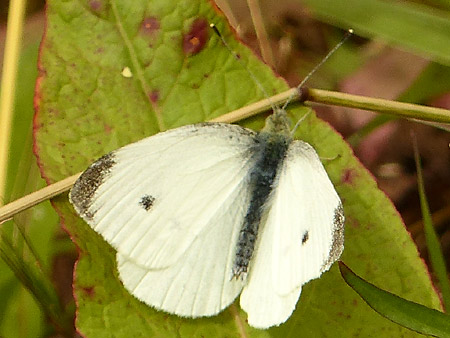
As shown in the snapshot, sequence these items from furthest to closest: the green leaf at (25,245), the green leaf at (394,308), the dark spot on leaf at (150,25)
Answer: the green leaf at (25,245) < the dark spot on leaf at (150,25) < the green leaf at (394,308)

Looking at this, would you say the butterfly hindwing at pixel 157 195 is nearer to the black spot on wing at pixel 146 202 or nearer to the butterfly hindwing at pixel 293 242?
the black spot on wing at pixel 146 202

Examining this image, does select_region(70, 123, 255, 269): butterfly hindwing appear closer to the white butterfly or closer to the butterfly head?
the white butterfly

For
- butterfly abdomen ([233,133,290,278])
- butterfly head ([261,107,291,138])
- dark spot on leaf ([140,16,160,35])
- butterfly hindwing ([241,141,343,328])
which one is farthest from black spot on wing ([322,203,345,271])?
dark spot on leaf ([140,16,160,35])

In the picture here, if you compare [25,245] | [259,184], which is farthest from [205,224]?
[25,245]

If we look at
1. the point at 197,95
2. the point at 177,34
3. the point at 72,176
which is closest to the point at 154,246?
the point at 72,176

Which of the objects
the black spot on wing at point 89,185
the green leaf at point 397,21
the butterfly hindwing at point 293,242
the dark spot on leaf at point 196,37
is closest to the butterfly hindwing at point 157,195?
the black spot on wing at point 89,185
